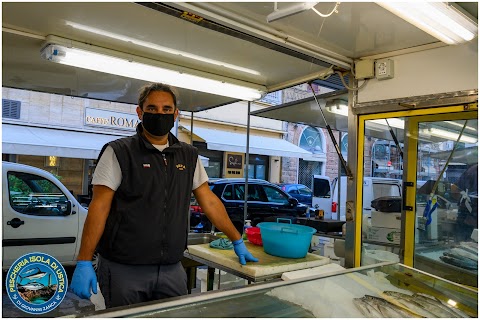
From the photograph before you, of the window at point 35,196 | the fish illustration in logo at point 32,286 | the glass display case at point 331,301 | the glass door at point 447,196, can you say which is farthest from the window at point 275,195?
the fish illustration in logo at point 32,286

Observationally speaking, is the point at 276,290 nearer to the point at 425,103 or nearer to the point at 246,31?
the point at 246,31

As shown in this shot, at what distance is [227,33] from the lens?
92.0 inches

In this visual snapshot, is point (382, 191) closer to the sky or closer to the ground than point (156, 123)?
closer to the ground

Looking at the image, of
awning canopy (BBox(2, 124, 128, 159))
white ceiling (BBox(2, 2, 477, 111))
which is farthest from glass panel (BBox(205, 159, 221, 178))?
white ceiling (BBox(2, 2, 477, 111))

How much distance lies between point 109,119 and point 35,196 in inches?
265

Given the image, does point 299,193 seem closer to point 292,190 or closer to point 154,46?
point 292,190

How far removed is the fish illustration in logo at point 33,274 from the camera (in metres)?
1.36

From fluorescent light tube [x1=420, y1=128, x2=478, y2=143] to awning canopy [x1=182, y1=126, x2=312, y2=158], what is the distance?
8.50 m

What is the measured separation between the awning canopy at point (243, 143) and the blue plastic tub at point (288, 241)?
8718 millimetres

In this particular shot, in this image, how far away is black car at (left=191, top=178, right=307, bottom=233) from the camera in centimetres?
775

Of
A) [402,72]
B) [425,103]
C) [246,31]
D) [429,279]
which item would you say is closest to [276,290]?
[429,279]

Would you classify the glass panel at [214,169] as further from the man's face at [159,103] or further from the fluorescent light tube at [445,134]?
the man's face at [159,103]

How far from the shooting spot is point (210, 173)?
13211 millimetres

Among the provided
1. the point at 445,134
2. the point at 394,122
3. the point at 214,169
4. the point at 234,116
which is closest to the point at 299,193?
the point at 214,169
